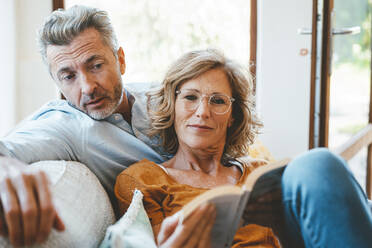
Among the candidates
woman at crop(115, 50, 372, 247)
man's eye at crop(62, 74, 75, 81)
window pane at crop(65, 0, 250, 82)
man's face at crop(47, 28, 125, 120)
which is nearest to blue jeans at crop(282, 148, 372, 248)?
woman at crop(115, 50, 372, 247)

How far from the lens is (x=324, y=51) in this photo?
232 centimetres

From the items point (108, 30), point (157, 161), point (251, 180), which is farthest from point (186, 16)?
point (251, 180)

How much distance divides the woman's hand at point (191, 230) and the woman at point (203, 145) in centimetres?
28

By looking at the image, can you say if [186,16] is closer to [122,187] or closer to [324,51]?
[324,51]

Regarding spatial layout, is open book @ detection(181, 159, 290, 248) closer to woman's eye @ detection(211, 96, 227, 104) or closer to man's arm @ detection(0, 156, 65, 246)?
man's arm @ detection(0, 156, 65, 246)

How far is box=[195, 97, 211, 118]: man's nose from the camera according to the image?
1.41m

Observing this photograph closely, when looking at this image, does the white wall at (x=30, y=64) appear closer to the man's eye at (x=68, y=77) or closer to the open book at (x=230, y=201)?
the man's eye at (x=68, y=77)

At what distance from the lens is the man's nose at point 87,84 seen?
1527 millimetres

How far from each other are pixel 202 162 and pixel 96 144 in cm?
40

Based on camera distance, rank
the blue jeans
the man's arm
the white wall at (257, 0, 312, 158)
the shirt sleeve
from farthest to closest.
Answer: the white wall at (257, 0, 312, 158) → the shirt sleeve → the blue jeans → the man's arm

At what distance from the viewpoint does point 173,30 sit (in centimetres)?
316

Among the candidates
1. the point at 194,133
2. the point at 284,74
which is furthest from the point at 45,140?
the point at 284,74

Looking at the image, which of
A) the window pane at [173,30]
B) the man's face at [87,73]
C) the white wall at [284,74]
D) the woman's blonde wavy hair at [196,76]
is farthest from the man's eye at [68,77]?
the white wall at [284,74]

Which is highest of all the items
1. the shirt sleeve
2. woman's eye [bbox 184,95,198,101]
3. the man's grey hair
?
the man's grey hair
